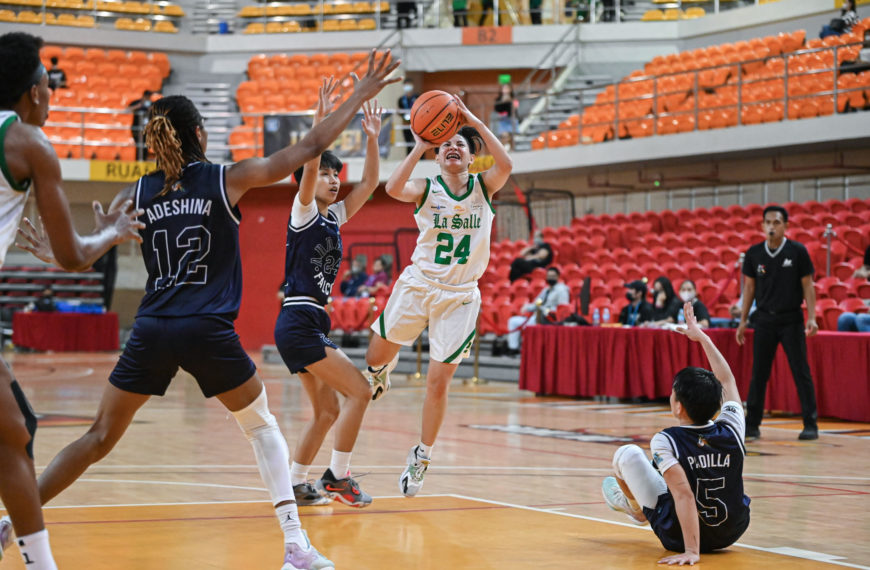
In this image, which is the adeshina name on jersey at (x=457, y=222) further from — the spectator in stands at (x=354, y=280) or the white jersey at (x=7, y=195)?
the spectator in stands at (x=354, y=280)

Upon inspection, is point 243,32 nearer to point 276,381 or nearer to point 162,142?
point 276,381

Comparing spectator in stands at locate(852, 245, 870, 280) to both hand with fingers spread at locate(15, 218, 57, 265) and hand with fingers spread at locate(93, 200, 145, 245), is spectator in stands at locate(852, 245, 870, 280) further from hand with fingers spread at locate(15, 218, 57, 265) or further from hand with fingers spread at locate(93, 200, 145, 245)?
hand with fingers spread at locate(15, 218, 57, 265)

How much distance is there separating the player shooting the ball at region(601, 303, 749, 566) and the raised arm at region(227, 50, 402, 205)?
1657mm

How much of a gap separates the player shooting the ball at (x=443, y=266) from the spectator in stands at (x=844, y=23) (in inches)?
588

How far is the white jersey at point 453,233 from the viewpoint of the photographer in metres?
6.45

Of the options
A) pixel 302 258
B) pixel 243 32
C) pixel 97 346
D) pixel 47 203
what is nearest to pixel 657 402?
pixel 302 258

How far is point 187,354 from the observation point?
412 cm

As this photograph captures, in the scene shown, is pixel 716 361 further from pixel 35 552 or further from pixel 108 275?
pixel 108 275

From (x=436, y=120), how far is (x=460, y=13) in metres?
21.4

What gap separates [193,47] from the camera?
28.8 m

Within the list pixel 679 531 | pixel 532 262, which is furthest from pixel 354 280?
pixel 679 531

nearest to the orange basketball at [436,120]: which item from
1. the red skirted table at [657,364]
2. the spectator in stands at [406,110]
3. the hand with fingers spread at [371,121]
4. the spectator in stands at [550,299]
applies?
the hand with fingers spread at [371,121]

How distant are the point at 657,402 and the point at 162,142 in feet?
32.9

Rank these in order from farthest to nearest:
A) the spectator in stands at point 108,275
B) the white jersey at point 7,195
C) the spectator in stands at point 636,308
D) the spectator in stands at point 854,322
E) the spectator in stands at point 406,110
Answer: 1. the spectator in stands at point 108,275
2. the spectator in stands at point 406,110
3. the spectator in stands at point 636,308
4. the spectator in stands at point 854,322
5. the white jersey at point 7,195
